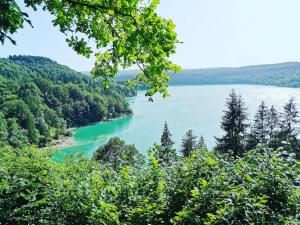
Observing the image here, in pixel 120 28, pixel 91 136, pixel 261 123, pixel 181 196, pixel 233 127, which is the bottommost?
pixel 91 136

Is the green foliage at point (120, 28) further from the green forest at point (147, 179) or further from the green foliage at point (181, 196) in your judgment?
the green foliage at point (181, 196)

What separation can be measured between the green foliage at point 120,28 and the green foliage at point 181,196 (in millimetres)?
1939

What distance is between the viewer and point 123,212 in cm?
667

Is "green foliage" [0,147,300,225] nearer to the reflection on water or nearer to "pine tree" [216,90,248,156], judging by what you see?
"pine tree" [216,90,248,156]

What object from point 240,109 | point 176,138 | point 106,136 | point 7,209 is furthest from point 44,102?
point 7,209

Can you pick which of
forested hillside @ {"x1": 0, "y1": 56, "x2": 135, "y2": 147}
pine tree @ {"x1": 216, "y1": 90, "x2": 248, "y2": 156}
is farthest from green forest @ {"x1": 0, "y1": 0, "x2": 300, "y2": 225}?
forested hillside @ {"x1": 0, "y1": 56, "x2": 135, "y2": 147}

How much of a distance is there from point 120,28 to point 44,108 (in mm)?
99378

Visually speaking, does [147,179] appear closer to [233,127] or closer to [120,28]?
[120,28]

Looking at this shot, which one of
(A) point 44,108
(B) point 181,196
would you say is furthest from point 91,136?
(B) point 181,196

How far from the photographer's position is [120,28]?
6617 mm

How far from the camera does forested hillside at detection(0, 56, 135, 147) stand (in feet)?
254

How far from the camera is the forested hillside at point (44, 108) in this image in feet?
254

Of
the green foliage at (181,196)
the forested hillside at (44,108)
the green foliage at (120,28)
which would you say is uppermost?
the green foliage at (120,28)


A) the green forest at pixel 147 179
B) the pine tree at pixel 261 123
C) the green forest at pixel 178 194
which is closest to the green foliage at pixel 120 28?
the green forest at pixel 147 179
